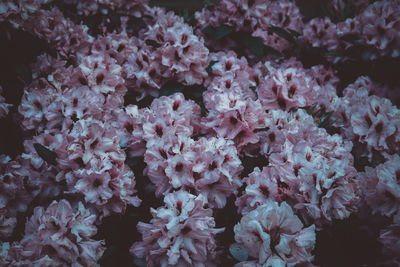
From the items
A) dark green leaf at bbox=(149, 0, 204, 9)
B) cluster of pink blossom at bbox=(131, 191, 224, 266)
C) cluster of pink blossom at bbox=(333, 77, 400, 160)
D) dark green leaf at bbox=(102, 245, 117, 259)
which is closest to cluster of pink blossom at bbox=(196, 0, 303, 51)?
cluster of pink blossom at bbox=(333, 77, 400, 160)

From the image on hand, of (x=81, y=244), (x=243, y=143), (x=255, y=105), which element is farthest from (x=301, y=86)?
(x=81, y=244)

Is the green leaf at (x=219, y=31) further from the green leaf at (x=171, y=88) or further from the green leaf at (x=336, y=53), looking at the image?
the green leaf at (x=336, y=53)

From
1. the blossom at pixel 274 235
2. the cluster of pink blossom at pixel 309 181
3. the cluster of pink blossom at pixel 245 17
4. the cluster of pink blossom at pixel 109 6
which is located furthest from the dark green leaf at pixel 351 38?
the blossom at pixel 274 235

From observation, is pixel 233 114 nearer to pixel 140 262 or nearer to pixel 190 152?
pixel 190 152

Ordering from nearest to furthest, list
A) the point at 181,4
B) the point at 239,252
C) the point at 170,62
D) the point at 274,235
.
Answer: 1. the point at 274,235
2. the point at 239,252
3. the point at 170,62
4. the point at 181,4

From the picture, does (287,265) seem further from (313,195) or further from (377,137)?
(377,137)

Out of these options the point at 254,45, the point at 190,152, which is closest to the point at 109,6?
the point at 254,45

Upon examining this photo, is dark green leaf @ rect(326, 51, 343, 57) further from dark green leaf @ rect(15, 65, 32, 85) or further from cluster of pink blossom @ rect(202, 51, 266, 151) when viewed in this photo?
dark green leaf @ rect(15, 65, 32, 85)
